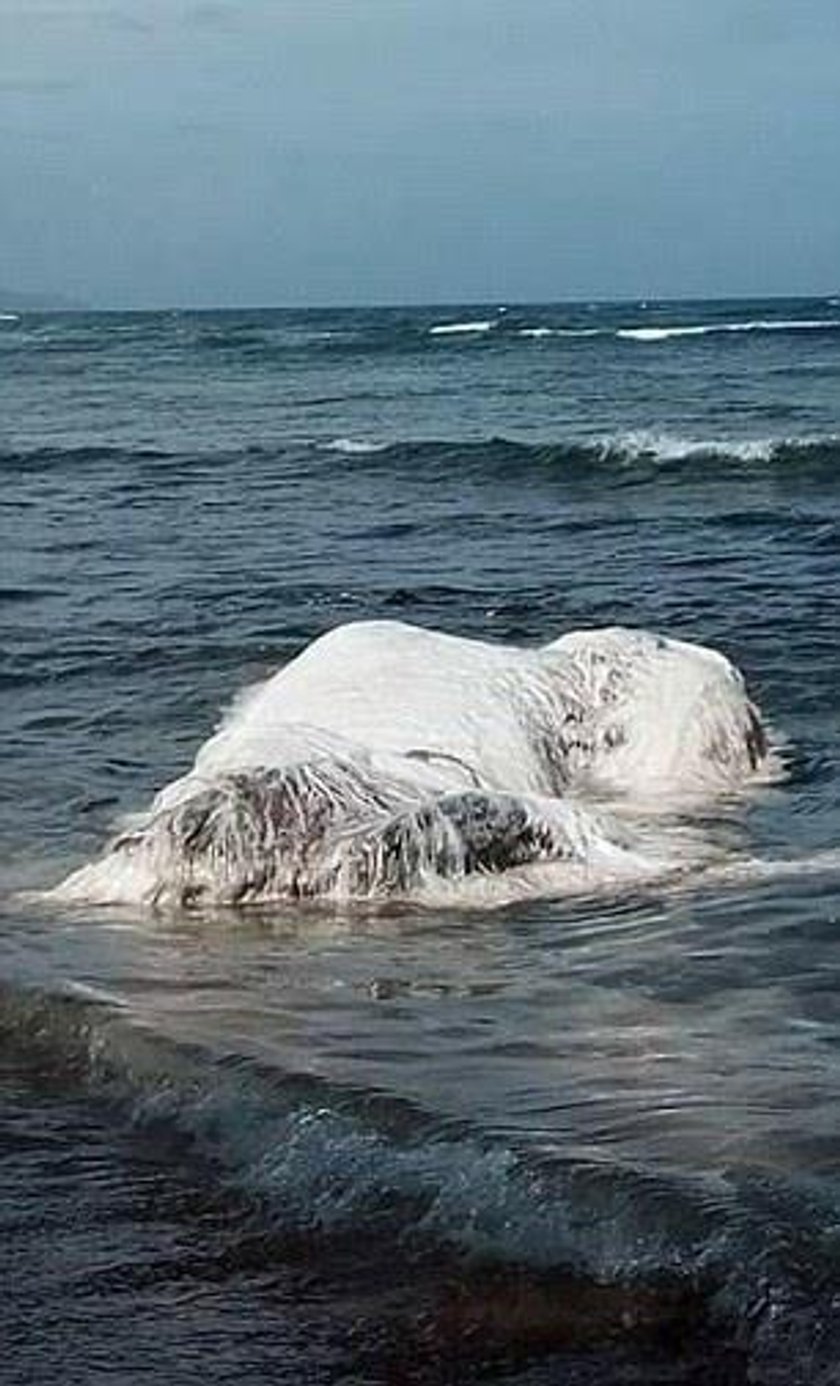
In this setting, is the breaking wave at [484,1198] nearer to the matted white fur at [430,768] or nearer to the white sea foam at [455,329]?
the matted white fur at [430,768]

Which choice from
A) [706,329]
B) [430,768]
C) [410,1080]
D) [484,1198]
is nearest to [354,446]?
[430,768]

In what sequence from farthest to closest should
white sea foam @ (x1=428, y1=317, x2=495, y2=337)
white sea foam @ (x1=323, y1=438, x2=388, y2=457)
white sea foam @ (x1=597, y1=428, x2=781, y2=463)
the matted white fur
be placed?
white sea foam @ (x1=428, y1=317, x2=495, y2=337) → white sea foam @ (x1=323, y1=438, x2=388, y2=457) → white sea foam @ (x1=597, y1=428, x2=781, y2=463) → the matted white fur

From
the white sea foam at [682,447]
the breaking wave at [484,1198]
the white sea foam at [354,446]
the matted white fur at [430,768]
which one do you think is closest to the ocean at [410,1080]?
the breaking wave at [484,1198]

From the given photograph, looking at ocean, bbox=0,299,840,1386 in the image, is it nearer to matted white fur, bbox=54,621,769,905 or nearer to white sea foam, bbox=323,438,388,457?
matted white fur, bbox=54,621,769,905

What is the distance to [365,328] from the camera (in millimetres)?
97750

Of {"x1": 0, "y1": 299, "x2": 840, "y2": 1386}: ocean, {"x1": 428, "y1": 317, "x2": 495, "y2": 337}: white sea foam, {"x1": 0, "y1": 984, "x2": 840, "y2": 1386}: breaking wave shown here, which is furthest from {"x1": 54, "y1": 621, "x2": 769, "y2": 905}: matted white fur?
{"x1": 428, "y1": 317, "x2": 495, "y2": 337}: white sea foam

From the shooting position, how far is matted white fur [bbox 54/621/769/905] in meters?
8.30

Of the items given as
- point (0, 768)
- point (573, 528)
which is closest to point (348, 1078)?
point (0, 768)

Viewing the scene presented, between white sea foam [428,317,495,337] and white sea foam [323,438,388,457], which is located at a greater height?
white sea foam [428,317,495,337]

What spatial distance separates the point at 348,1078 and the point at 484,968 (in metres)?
1.23

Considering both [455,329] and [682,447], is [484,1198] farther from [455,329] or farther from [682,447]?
[455,329]

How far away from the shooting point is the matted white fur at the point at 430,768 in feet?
27.2

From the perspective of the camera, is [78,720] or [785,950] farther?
[78,720]

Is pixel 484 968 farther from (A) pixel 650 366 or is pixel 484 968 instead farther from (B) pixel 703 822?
(A) pixel 650 366
